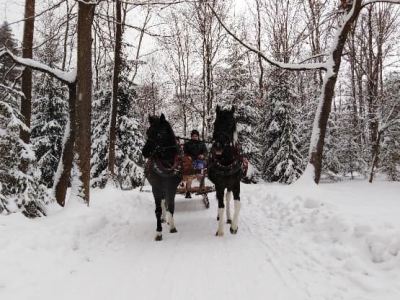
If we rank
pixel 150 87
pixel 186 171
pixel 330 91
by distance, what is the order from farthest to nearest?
1. pixel 150 87
2. pixel 330 91
3. pixel 186 171

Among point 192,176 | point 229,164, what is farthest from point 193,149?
point 229,164

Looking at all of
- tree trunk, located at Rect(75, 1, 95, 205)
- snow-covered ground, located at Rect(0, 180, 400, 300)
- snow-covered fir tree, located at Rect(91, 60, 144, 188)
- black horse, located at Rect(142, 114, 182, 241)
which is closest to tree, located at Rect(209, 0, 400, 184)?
snow-covered ground, located at Rect(0, 180, 400, 300)

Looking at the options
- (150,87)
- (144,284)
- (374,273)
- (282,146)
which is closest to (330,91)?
(374,273)

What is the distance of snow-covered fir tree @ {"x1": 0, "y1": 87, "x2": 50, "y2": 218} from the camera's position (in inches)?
274

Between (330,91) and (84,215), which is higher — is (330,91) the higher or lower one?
the higher one

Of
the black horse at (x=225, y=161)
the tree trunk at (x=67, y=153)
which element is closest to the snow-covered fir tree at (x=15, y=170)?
the tree trunk at (x=67, y=153)

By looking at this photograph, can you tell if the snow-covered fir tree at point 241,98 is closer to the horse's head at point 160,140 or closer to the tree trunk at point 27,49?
the tree trunk at point 27,49

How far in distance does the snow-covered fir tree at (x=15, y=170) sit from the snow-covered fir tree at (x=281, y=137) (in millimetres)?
16067

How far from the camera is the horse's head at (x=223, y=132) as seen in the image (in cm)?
→ 671

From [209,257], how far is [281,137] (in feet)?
55.9

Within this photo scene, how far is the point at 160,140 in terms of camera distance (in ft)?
23.5

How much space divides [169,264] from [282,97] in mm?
18438

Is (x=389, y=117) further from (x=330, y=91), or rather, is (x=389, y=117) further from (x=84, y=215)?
(x=84, y=215)

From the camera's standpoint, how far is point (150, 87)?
37500 millimetres
